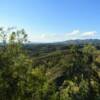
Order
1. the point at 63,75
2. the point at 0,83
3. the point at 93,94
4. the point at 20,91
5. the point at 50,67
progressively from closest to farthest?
the point at 0,83 < the point at 20,91 < the point at 93,94 < the point at 63,75 < the point at 50,67

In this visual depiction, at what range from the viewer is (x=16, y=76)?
118 ft

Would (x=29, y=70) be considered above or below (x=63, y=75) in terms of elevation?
above

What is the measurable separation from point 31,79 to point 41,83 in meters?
3.86

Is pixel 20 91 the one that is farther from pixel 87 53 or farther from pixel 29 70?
pixel 87 53

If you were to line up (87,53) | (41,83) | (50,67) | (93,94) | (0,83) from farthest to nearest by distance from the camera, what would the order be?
(50,67), (87,53), (93,94), (41,83), (0,83)

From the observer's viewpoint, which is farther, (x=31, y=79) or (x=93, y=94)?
(x=93, y=94)

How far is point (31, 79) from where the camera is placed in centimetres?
4038

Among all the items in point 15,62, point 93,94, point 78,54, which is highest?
point 15,62

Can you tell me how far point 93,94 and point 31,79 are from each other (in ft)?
220

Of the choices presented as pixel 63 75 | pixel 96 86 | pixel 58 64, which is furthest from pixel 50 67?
pixel 96 86

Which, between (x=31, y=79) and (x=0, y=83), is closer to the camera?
(x=0, y=83)

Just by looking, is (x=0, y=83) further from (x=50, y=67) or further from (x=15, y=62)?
(x=50, y=67)

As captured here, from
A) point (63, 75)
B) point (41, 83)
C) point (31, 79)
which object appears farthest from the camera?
point (63, 75)

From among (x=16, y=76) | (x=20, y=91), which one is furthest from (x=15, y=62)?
(x=20, y=91)
